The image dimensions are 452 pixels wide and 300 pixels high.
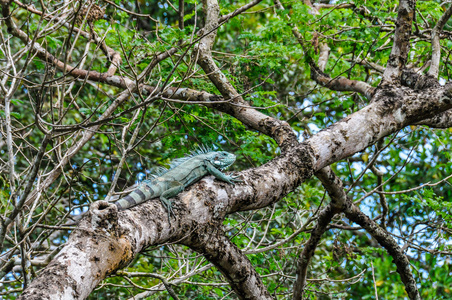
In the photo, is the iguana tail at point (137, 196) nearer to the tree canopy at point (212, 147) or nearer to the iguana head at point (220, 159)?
the tree canopy at point (212, 147)

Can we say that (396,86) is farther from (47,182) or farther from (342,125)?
(47,182)

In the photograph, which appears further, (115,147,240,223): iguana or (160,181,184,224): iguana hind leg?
(115,147,240,223): iguana

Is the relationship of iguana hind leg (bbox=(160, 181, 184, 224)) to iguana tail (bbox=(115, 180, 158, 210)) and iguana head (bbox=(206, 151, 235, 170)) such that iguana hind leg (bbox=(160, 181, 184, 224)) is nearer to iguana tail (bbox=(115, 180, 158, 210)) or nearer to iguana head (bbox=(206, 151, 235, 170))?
iguana tail (bbox=(115, 180, 158, 210))

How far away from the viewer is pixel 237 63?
5.73 m

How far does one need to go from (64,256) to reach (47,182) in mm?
2432

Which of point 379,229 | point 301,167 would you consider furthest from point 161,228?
point 379,229

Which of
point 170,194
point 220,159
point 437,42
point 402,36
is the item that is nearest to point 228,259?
point 170,194

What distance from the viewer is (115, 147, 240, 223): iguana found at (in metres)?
2.86

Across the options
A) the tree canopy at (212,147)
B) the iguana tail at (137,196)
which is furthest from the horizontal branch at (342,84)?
the iguana tail at (137,196)

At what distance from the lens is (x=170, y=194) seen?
275 centimetres

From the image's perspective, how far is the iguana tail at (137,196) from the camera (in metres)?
2.97

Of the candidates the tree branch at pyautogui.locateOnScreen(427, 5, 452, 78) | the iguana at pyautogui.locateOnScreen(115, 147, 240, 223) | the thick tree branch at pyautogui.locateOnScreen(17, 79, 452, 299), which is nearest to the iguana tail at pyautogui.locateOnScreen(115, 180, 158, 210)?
the iguana at pyautogui.locateOnScreen(115, 147, 240, 223)

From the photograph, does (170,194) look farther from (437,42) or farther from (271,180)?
(437,42)

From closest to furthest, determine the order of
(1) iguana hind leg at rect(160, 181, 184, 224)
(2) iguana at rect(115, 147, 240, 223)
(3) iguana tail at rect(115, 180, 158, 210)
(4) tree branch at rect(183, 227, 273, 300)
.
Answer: (1) iguana hind leg at rect(160, 181, 184, 224) → (4) tree branch at rect(183, 227, 273, 300) → (2) iguana at rect(115, 147, 240, 223) → (3) iguana tail at rect(115, 180, 158, 210)
